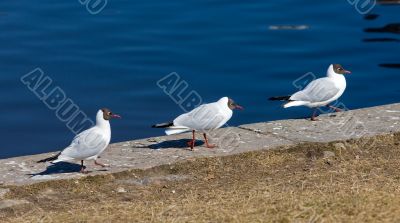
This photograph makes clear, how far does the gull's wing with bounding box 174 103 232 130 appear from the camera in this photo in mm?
10117

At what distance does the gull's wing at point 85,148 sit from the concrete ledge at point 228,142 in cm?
14

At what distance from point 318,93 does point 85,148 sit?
3.21m

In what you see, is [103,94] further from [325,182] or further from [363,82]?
[325,182]

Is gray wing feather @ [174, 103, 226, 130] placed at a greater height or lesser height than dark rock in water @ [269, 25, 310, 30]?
lesser

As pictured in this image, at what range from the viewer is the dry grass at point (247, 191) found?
24.3ft

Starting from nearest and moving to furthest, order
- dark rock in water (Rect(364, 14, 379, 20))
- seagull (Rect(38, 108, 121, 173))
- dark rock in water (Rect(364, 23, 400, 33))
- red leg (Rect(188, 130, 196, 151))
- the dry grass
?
the dry grass < seagull (Rect(38, 108, 121, 173)) < red leg (Rect(188, 130, 196, 151)) < dark rock in water (Rect(364, 23, 400, 33)) < dark rock in water (Rect(364, 14, 379, 20))

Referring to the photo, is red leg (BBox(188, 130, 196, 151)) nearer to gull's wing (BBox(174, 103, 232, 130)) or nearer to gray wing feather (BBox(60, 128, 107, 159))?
gull's wing (BBox(174, 103, 232, 130))

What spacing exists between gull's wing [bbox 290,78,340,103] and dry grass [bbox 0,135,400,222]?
160 cm

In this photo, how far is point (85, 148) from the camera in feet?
30.5

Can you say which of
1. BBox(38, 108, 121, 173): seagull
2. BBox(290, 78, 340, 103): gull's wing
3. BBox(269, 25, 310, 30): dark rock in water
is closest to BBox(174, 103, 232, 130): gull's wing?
BBox(38, 108, 121, 173): seagull

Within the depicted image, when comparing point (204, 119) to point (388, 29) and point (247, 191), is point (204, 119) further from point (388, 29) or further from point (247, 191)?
point (388, 29)

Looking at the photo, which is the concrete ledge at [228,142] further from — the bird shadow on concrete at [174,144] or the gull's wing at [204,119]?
the gull's wing at [204,119]


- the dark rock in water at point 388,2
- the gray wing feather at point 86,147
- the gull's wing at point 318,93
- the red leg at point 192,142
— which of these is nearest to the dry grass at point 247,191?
the gray wing feather at point 86,147

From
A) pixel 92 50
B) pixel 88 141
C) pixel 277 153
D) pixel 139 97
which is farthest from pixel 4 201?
pixel 92 50
